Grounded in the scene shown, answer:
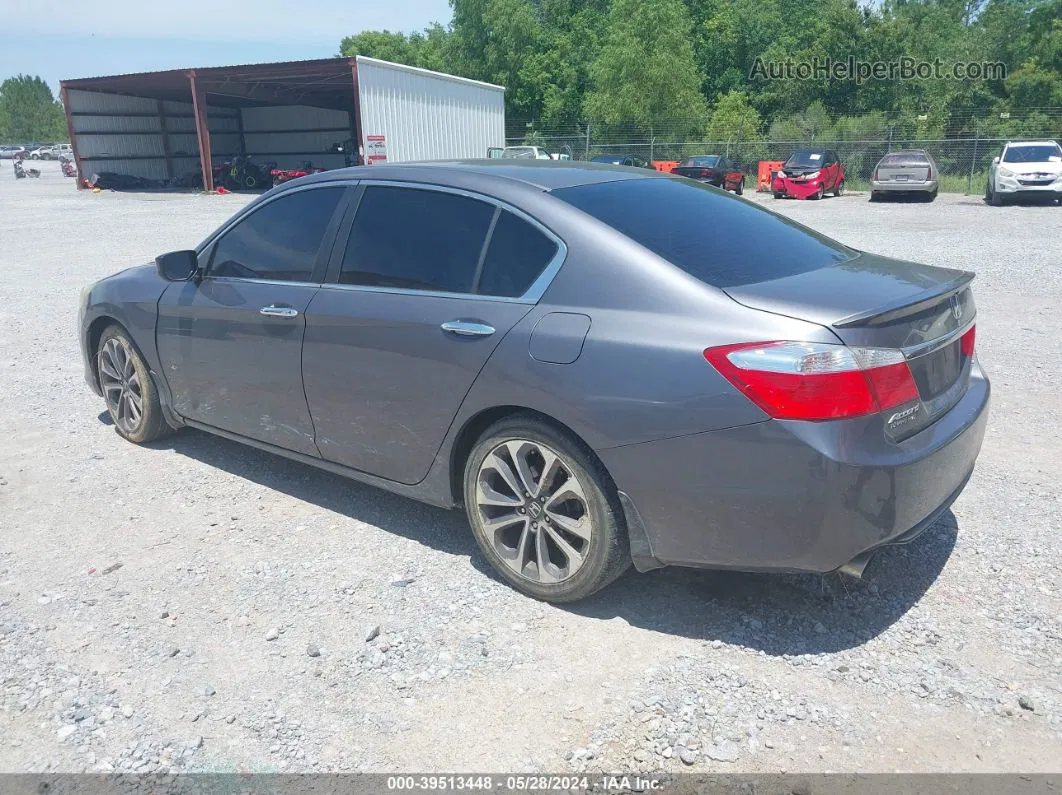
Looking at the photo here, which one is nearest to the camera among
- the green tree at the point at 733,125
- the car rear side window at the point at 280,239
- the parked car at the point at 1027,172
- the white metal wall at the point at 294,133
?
the car rear side window at the point at 280,239

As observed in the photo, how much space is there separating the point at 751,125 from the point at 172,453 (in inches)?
1541

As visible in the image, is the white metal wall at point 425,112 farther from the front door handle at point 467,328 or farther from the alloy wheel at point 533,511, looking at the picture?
the alloy wheel at point 533,511

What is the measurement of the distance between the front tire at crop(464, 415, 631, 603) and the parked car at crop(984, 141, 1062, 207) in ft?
81.2

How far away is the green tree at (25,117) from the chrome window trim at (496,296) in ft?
515

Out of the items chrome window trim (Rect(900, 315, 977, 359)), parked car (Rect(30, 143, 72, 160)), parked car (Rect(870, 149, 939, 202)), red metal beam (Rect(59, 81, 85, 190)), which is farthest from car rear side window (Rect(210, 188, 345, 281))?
parked car (Rect(30, 143, 72, 160))

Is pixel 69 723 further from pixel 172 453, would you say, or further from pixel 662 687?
pixel 172 453

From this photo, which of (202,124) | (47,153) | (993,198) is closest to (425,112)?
(202,124)

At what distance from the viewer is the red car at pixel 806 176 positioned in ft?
93.1

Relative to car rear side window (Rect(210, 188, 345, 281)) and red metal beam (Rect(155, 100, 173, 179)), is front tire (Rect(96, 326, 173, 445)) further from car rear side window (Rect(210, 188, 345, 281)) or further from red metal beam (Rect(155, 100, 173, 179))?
red metal beam (Rect(155, 100, 173, 179))

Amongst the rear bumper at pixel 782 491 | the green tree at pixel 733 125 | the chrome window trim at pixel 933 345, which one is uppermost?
the green tree at pixel 733 125

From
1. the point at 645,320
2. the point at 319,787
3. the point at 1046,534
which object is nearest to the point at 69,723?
the point at 319,787

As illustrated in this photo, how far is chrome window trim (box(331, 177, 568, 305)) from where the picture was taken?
3326 millimetres

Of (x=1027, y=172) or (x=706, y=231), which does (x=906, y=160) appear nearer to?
(x=1027, y=172)

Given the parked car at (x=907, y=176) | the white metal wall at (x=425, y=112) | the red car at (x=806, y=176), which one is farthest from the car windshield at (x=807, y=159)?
the white metal wall at (x=425, y=112)
